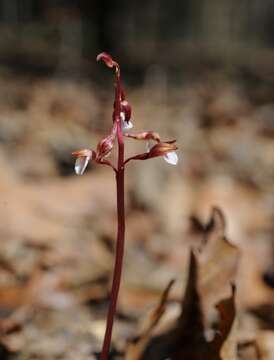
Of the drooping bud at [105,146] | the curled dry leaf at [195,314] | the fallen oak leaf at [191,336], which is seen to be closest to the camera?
the drooping bud at [105,146]

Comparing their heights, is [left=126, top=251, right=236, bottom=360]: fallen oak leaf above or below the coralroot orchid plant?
below

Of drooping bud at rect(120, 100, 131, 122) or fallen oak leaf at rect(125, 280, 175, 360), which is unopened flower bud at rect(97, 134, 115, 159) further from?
fallen oak leaf at rect(125, 280, 175, 360)

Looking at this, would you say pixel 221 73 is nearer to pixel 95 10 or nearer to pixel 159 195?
pixel 95 10

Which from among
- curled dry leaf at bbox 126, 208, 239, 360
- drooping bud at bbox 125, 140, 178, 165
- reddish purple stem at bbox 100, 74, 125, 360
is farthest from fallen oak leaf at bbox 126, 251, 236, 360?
drooping bud at bbox 125, 140, 178, 165

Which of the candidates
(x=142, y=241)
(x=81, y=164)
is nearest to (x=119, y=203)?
(x=81, y=164)

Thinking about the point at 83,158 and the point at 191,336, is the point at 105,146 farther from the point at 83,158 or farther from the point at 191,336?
the point at 191,336

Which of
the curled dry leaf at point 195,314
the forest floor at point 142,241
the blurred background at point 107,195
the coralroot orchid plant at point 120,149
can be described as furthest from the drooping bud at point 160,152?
the blurred background at point 107,195

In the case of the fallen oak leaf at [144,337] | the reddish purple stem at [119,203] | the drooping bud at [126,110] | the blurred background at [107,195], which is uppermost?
the drooping bud at [126,110]

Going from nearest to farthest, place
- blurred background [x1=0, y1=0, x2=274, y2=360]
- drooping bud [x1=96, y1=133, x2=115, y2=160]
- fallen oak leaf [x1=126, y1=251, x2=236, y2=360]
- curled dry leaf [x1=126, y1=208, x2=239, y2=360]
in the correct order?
1. drooping bud [x1=96, y1=133, x2=115, y2=160]
2. fallen oak leaf [x1=126, y1=251, x2=236, y2=360]
3. curled dry leaf [x1=126, y1=208, x2=239, y2=360]
4. blurred background [x1=0, y1=0, x2=274, y2=360]

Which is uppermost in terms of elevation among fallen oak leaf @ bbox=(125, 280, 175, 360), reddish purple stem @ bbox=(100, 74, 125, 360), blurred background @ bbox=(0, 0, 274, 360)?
reddish purple stem @ bbox=(100, 74, 125, 360)

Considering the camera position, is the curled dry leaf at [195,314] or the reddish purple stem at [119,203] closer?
the reddish purple stem at [119,203]

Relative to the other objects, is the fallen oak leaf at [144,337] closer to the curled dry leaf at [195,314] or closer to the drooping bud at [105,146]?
the curled dry leaf at [195,314]
